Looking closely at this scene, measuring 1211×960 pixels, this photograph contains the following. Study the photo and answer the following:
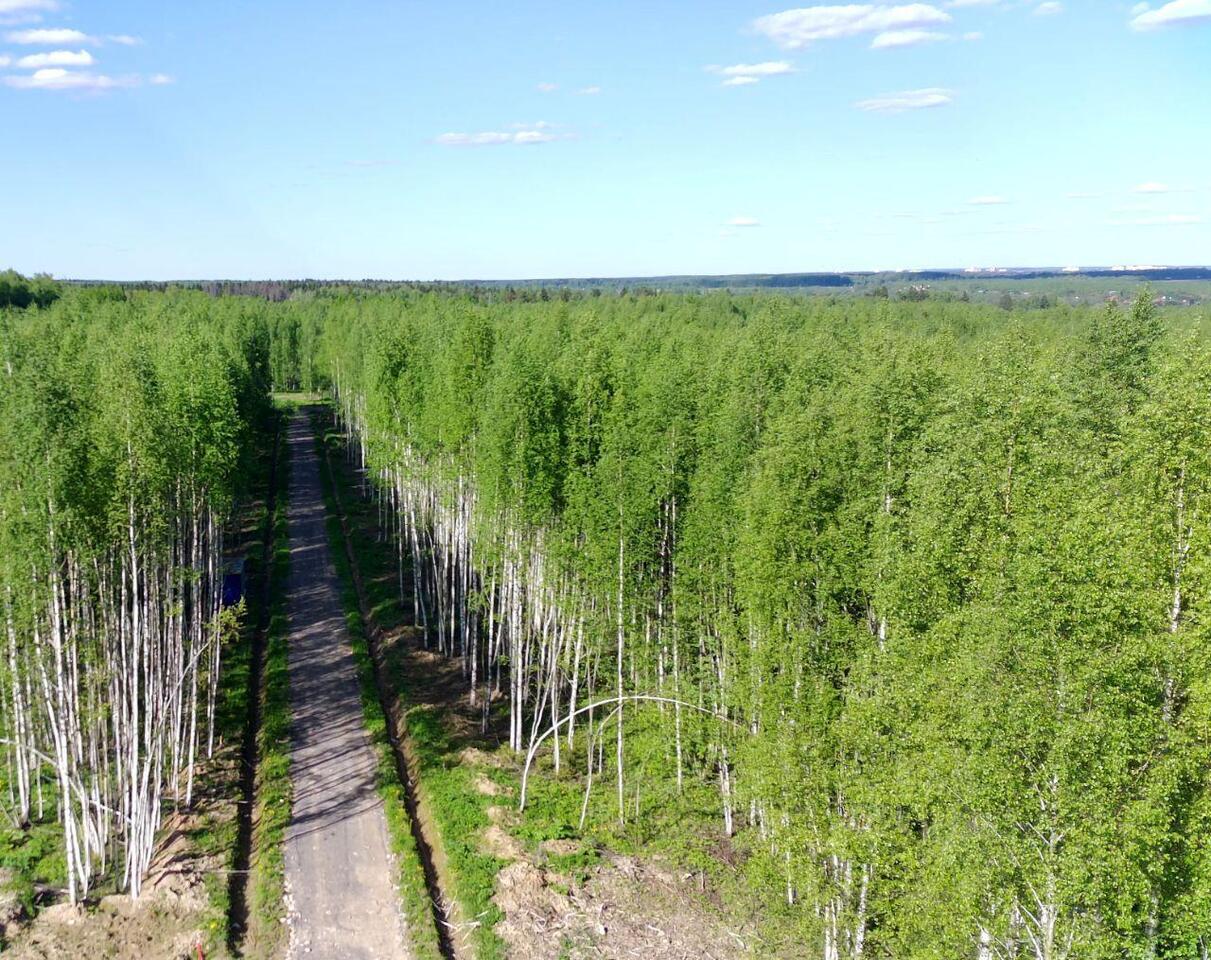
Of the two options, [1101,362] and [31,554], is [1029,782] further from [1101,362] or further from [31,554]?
[1101,362]

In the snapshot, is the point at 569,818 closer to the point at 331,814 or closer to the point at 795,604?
the point at 331,814

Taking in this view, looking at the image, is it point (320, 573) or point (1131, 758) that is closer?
point (1131, 758)

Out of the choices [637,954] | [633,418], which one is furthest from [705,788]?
[633,418]

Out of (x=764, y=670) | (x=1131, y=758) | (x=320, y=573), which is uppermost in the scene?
(x=1131, y=758)

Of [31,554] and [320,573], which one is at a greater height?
[31,554]

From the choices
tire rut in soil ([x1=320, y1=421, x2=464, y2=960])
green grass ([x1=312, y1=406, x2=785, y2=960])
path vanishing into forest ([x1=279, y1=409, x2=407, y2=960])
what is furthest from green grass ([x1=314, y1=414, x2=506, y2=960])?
path vanishing into forest ([x1=279, y1=409, x2=407, y2=960])

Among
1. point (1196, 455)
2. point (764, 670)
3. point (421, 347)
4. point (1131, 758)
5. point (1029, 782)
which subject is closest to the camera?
point (1131, 758)

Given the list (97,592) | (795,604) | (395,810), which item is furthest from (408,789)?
(795,604)

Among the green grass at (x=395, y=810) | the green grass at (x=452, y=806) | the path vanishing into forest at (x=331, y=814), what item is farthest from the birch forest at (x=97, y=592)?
the green grass at (x=452, y=806)

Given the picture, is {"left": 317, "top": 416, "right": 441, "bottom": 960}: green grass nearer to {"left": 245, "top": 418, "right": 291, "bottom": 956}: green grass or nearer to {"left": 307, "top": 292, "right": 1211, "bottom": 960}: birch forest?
{"left": 245, "top": 418, "right": 291, "bottom": 956}: green grass
